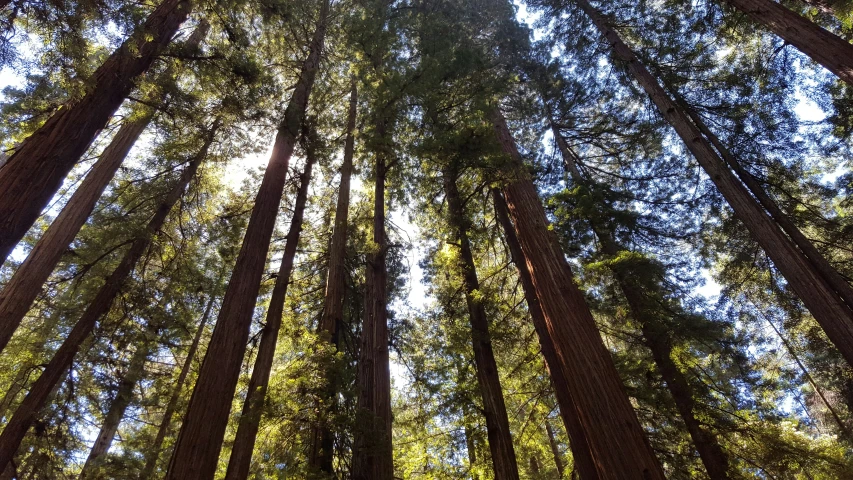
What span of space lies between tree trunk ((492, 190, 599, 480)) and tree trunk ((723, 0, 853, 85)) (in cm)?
494

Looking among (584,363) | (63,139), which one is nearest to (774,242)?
(584,363)

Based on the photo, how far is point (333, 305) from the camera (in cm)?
711

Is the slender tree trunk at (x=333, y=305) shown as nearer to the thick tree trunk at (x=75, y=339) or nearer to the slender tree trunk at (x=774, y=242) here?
the thick tree trunk at (x=75, y=339)

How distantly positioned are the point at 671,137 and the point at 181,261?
12598 millimetres

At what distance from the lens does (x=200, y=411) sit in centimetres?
385

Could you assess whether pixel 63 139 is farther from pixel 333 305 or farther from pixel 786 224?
pixel 786 224

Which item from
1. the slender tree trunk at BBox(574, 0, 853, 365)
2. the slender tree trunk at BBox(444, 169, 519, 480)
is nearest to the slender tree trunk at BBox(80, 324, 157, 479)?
the slender tree trunk at BBox(444, 169, 519, 480)

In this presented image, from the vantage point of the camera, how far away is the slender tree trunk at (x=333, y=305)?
220 inches

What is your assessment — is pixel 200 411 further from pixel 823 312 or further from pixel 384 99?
pixel 823 312

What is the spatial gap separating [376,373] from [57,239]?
561 cm

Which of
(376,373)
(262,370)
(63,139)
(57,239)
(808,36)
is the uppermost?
(808,36)

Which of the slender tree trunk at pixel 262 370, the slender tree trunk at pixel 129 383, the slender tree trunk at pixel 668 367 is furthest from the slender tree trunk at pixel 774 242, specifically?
the slender tree trunk at pixel 129 383

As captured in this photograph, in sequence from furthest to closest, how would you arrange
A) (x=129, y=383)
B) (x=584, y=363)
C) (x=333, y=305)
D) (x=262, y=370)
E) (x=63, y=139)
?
1. (x=129, y=383)
2. (x=333, y=305)
3. (x=262, y=370)
4. (x=584, y=363)
5. (x=63, y=139)

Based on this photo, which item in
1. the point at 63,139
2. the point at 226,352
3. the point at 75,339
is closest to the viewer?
the point at 63,139
